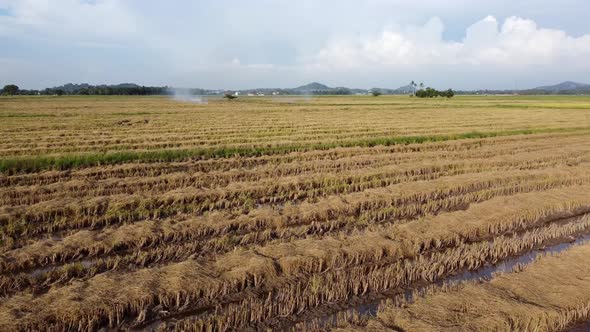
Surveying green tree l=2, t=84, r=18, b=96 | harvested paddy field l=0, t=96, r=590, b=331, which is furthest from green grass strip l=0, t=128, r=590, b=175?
green tree l=2, t=84, r=18, b=96

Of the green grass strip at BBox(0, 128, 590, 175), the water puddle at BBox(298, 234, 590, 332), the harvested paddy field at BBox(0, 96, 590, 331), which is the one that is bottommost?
the water puddle at BBox(298, 234, 590, 332)

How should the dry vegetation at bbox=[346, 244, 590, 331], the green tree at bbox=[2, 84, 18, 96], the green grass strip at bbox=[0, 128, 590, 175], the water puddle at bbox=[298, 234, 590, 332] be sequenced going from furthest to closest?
the green tree at bbox=[2, 84, 18, 96], the green grass strip at bbox=[0, 128, 590, 175], the water puddle at bbox=[298, 234, 590, 332], the dry vegetation at bbox=[346, 244, 590, 331]

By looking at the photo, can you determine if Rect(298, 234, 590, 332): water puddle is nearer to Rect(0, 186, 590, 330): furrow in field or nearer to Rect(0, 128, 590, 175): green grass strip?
Rect(0, 186, 590, 330): furrow in field

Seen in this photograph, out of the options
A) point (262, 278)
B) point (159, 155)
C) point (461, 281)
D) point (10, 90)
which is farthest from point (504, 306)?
point (10, 90)

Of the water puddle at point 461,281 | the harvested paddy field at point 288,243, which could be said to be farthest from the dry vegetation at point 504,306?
the water puddle at point 461,281

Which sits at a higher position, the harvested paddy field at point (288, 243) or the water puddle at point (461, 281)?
the harvested paddy field at point (288, 243)

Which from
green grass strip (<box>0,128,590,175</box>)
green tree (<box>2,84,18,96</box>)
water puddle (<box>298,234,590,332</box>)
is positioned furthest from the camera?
green tree (<box>2,84,18,96</box>)

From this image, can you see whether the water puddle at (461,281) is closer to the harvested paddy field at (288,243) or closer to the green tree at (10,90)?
the harvested paddy field at (288,243)

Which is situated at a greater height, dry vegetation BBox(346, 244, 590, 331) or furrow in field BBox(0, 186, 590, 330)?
furrow in field BBox(0, 186, 590, 330)

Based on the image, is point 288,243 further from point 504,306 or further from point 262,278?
point 504,306

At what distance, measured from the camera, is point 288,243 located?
8.31 meters

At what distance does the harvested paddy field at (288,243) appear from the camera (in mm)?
6027

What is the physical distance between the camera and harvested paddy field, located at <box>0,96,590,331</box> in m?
6.03

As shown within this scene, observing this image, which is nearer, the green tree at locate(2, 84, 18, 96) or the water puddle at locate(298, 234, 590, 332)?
the water puddle at locate(298, 234, 590, 332)
